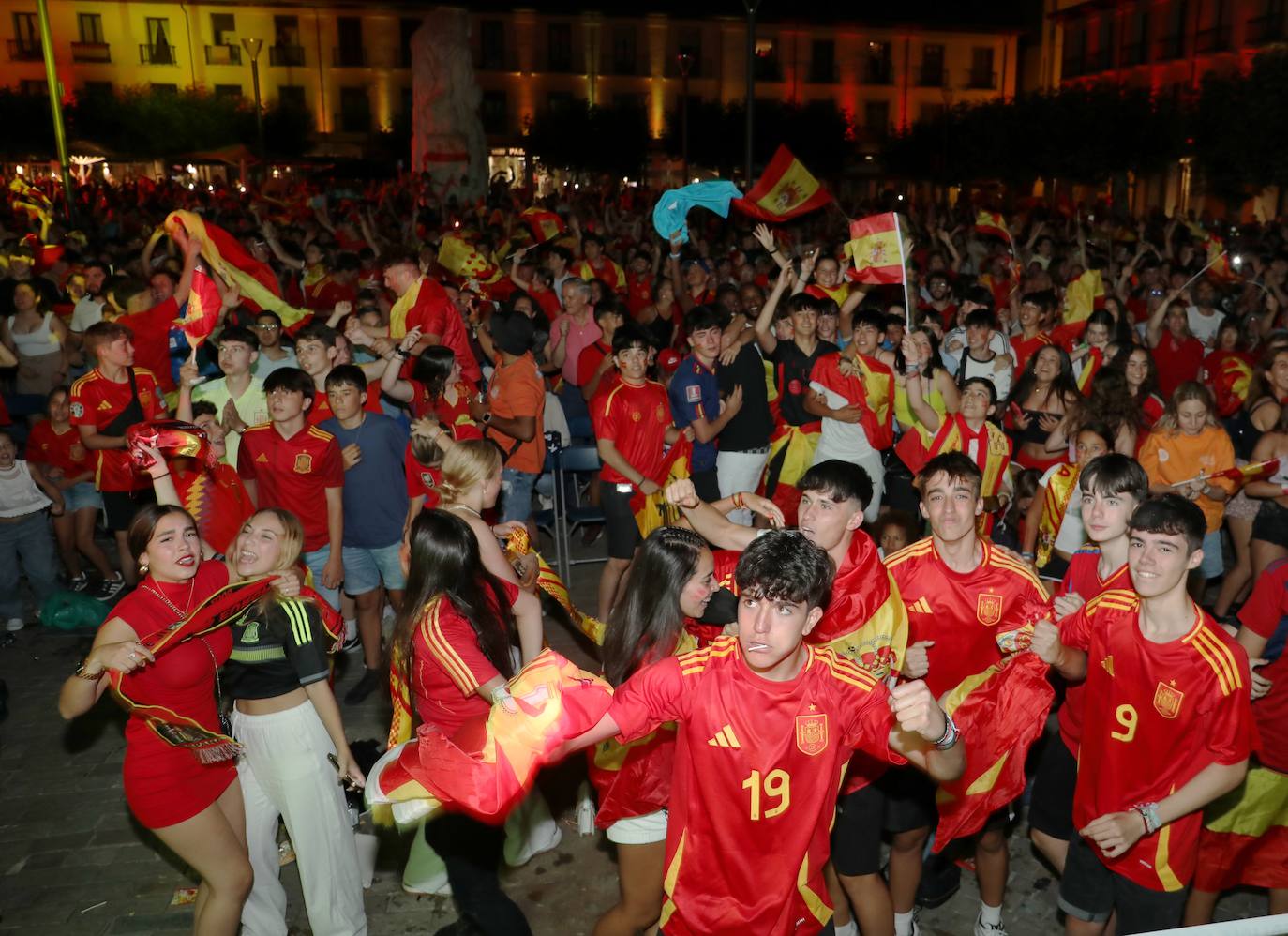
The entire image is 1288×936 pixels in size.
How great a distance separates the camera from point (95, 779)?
19.1 feet

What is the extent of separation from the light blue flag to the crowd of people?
104cm

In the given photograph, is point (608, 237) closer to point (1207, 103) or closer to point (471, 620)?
point (471, 620)

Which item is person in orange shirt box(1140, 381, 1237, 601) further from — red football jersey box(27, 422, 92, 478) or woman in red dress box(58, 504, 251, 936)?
red football jersey box(27, 422, 92, 478)

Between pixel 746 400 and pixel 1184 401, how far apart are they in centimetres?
284

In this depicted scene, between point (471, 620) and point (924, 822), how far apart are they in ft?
6.54

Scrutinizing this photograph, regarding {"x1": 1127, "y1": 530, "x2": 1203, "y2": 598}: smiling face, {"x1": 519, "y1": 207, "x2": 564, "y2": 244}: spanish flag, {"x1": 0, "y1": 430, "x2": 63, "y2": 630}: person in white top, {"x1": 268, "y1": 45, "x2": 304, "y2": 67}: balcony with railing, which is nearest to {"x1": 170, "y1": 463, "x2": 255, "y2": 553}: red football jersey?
{"x1": 0, "y1": 430, "x2": 63, "y2": 630}: person in white top

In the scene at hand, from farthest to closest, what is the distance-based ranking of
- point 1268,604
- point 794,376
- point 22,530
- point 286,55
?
point 286,55, point 794,376, point 22,530, point 1268,604

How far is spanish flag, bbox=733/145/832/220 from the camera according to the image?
459 inches

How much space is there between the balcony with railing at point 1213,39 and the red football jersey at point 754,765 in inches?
2216

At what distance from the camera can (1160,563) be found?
3438 mm

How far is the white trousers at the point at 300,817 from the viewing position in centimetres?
414

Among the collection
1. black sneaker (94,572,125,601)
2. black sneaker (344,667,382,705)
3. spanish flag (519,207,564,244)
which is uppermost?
spanish flag (519,207,564,244)

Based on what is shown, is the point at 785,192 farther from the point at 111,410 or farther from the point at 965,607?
the point at 965,607

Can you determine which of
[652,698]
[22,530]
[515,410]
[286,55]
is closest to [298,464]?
[515,410]
